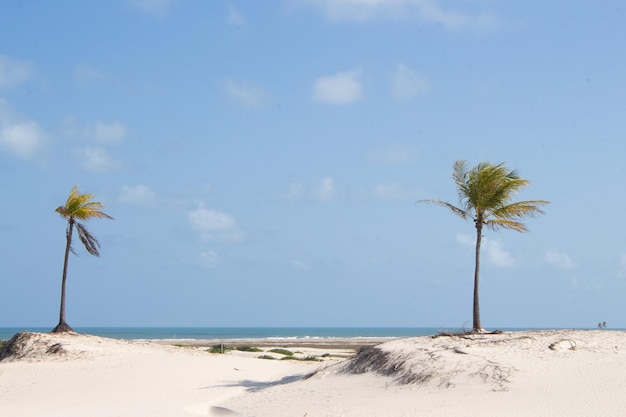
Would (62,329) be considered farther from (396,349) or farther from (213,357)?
(396,349)

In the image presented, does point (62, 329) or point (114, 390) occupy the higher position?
point (62, 329)

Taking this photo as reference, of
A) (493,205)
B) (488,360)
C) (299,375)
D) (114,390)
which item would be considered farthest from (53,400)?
(493,205)

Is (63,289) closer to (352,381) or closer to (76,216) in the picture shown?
(76,216)

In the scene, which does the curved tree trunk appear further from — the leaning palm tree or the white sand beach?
the leaning palm tree

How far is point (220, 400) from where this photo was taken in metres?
22.4

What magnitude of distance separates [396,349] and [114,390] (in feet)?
31.4

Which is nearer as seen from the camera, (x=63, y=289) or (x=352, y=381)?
(x=352, y=381)

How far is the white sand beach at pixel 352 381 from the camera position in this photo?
16.3 m

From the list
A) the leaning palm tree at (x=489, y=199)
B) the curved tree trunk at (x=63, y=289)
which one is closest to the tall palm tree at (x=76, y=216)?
the curved tree trunk at (x=63, y=289)

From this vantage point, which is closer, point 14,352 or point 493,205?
point 493,205

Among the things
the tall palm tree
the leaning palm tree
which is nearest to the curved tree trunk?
the tall palm tree

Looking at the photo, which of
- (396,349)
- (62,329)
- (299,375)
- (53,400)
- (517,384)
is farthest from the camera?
(62,329)

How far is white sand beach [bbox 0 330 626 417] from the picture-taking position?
16.3m

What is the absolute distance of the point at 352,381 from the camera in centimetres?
2084
